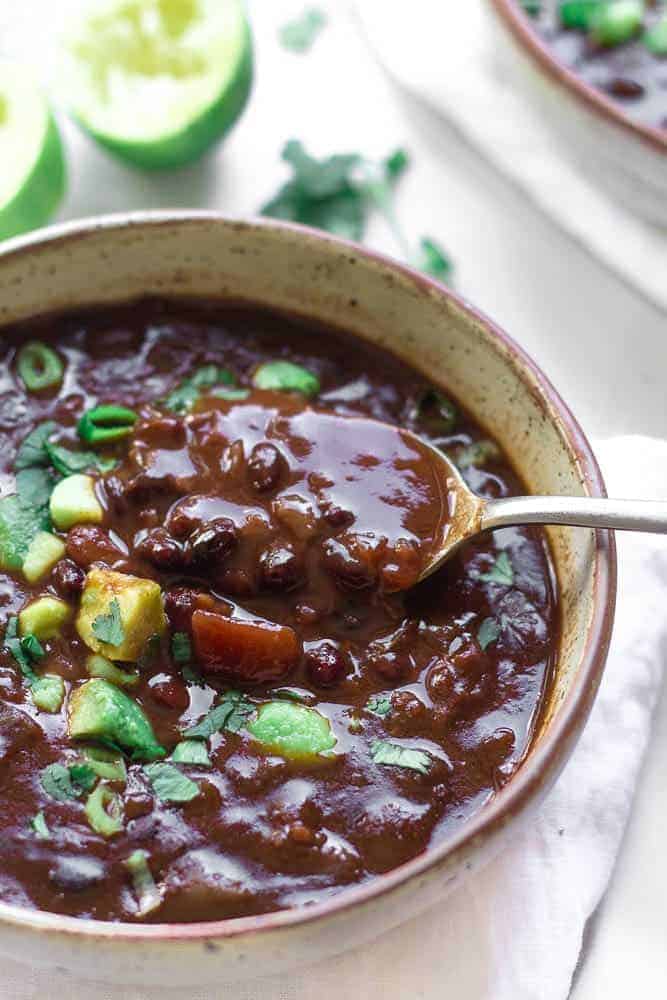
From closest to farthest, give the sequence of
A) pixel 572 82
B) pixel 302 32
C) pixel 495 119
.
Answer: pixel 572 82, pixel 495 119, pixel 302 32

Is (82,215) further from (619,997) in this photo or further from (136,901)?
(619,997)

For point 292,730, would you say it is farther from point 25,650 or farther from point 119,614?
point 25,650

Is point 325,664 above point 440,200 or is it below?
below

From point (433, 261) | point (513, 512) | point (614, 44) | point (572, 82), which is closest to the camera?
point (513, 512)

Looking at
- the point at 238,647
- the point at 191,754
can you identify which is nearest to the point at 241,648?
the point at 238,647

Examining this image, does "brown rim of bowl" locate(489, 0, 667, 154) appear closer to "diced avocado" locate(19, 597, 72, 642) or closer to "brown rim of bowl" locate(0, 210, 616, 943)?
"brown rim of bowl" locate(0, 210, 616, 943)

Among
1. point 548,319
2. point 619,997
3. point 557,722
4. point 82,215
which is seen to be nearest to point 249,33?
point 82,215

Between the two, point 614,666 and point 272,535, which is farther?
point 614,666

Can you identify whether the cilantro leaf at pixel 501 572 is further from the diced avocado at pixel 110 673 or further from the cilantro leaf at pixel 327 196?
the cilantro leaf at pixel 327 196
